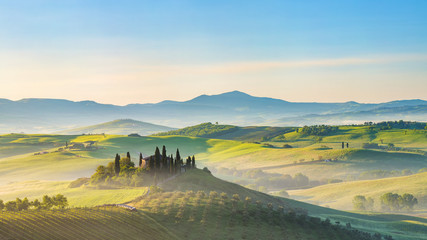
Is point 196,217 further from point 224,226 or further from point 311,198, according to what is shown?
point 311,198

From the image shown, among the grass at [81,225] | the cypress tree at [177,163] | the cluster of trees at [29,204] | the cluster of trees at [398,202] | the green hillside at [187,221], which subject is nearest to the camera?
the grass at [81,225]

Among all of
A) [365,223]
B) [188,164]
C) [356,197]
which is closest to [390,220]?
[365,223]

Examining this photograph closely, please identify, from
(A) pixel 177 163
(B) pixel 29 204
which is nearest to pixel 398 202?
(A) pixel 177 163

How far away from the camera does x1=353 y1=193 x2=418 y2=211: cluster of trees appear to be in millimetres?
156625

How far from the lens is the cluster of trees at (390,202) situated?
157 meters

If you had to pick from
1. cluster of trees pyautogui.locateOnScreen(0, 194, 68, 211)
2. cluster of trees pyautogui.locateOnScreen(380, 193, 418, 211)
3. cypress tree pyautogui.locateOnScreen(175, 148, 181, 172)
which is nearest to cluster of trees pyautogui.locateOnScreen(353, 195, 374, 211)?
→ cluster of trees pyautogui.locateOnScreen(380, 193, 418, 211)

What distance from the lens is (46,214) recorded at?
205 ft

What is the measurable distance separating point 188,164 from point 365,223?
185 ft

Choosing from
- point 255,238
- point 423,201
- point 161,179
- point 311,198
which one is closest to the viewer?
point 255,238

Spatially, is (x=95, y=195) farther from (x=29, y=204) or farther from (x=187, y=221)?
(x=187, y=221)

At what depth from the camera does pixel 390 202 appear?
524 ft

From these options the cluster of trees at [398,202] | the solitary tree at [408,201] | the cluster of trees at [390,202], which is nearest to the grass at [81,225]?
the cluster of trees at [390,202]

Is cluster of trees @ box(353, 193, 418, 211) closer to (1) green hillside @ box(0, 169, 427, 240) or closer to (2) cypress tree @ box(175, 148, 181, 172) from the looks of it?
(1) green hillside @ box(0, 169, 427, 240)

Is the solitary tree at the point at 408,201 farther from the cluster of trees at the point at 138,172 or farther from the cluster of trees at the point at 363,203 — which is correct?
the cluster of trees at the point at 138,172
